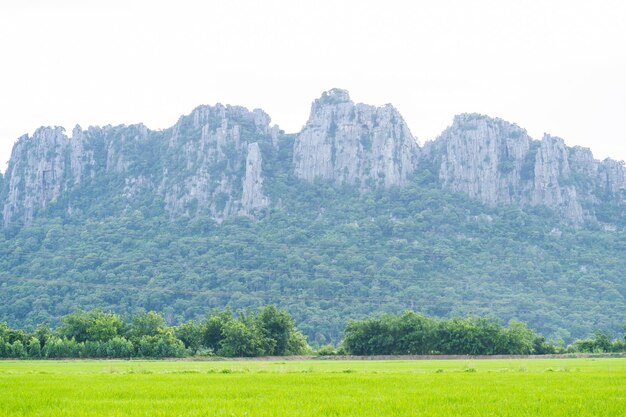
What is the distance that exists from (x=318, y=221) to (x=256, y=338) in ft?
333

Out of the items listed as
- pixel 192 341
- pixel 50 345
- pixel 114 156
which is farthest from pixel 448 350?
pixel 114 156

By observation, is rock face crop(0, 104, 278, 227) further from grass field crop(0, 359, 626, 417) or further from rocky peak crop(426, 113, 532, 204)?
grass field crop(0, 359, 626, 417)

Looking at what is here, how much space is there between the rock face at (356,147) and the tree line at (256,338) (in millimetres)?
113775

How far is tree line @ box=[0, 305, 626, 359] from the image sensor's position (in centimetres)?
5191

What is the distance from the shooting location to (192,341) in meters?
59.0

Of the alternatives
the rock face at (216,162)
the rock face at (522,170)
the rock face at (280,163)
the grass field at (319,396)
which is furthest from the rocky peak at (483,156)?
the grass field at (319,396)

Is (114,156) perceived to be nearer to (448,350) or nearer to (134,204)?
(134,204)

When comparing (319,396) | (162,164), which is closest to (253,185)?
(162,164)

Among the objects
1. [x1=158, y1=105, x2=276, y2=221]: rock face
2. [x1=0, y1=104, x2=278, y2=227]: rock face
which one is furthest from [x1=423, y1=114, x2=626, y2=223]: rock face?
[x1=0, y1=104, x2=278, y2=227]: rock face

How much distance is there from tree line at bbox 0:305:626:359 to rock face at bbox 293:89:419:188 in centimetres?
11377

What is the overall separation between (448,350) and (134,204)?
128464 millimetres

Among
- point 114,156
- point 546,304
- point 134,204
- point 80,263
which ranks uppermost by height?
point 114,156

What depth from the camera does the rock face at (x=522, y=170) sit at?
160 m

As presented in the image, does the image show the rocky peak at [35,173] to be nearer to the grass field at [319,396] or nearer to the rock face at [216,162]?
the rock face at [216,162]
